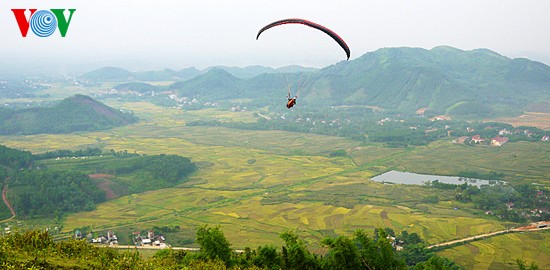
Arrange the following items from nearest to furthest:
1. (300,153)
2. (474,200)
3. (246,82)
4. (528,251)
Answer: (528,251)
(474,200)
(300,153)
(246,82)

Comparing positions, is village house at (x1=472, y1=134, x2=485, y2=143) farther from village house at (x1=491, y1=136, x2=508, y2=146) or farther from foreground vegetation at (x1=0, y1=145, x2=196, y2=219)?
foreground vegetation at (x1=0, y1=145, x2=196, y2=219)

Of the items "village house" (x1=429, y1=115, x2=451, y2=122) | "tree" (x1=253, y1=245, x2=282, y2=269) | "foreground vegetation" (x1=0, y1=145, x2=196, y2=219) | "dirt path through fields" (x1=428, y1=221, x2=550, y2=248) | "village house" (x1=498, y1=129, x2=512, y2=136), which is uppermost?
"village house" (x1=429, y1=115, x2=451, y2=122)

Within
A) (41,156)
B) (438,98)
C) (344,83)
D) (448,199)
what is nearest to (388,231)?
(448,199)

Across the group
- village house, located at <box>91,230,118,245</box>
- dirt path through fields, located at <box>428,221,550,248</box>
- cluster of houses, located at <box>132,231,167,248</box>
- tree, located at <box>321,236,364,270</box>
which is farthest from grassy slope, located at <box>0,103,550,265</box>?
tree, located at <box>321,236,364,270</box>

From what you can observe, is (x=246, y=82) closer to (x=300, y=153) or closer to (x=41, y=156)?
(x=300, y=153)

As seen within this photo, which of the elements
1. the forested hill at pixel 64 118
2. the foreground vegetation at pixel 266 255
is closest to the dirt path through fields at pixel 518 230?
the foreground vegetation at pixel 266 255

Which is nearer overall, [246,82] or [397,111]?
[397,111]

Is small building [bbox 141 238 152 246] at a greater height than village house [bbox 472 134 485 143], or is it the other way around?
village house [bbox 472 134 485 143]
